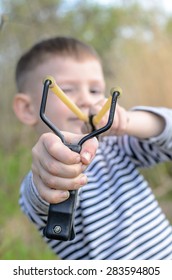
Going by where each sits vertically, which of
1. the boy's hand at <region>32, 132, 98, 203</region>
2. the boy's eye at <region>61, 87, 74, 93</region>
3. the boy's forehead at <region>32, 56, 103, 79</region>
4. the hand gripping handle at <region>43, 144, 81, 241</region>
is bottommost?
the hand gripping handle at <region>43, 144, 81, 241</region>

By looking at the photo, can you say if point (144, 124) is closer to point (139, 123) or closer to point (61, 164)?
point (139, 123)

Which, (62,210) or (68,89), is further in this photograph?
(68,89)

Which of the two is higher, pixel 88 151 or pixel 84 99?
pixel 84 99

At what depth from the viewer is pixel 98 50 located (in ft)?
14.0

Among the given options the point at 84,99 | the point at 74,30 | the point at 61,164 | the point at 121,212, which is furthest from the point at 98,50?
the point at 61,164

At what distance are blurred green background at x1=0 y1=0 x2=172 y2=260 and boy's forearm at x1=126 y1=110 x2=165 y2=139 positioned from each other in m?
0.88

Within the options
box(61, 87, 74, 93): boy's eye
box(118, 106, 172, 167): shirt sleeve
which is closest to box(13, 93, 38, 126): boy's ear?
box(61, 87, 74, 93): boy's eye

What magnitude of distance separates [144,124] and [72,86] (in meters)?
0.28

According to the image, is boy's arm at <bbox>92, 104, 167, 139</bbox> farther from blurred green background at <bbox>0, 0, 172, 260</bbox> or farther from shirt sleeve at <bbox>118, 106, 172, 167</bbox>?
blurred green background at <bbox>0, 0, 172, 260</bbox>

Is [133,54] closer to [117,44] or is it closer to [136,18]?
[117,44]

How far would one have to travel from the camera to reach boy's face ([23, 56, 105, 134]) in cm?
154

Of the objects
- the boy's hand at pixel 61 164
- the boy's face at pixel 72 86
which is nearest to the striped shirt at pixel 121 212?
the boy's face at pixel 72 86

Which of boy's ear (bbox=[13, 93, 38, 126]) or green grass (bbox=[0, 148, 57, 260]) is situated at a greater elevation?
boy's ear (bbox=[13, 93, 38, 126])

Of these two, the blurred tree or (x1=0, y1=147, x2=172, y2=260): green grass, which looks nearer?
(x1=0, y1=147, x2=172, y2=260): green grass
